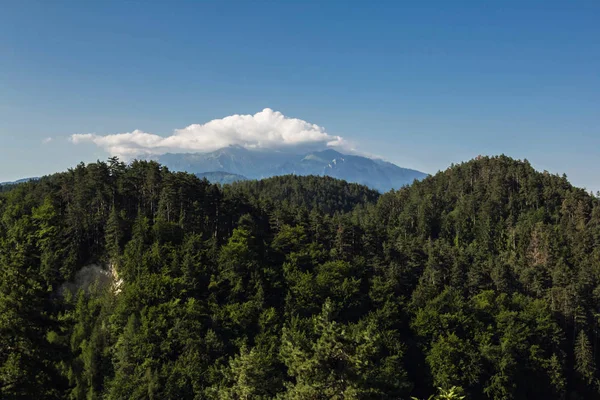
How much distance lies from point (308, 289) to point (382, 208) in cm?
9407

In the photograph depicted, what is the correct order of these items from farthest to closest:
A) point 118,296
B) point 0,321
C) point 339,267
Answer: point 339,267 → point 118,296 → point 0,321

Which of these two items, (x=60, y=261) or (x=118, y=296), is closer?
(x=118, y=296)

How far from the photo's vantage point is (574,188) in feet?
442

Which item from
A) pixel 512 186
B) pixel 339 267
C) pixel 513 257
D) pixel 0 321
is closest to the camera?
pixel 0 321

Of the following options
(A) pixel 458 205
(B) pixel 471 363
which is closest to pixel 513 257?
(A) pixel 458 205

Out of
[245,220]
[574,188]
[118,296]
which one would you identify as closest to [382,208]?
[574,188]

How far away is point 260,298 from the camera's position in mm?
63656

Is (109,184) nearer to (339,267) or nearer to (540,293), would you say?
(339,267)

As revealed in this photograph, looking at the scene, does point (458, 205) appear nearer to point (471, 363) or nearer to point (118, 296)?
→ point (471, 363)

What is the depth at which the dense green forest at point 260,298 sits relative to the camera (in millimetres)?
52156

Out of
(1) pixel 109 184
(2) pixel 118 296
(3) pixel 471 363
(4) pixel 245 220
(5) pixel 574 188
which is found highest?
(5) pixel 574 188

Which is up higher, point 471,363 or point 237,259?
point 237,259

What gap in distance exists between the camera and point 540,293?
9200 centimetres

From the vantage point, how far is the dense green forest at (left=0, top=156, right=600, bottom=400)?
2053 inches
